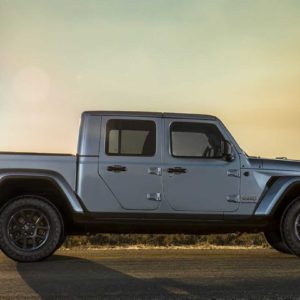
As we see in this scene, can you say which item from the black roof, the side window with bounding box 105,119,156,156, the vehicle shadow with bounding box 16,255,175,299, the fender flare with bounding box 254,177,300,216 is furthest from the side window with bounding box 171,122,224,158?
the vehicle shadow with bounding box 16,255,175,299

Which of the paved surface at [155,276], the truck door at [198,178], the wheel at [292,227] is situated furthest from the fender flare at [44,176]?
the wheel at [292,227]

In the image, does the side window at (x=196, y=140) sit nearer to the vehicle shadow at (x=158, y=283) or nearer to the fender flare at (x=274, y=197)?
the fender flare at (x=274, y=197)

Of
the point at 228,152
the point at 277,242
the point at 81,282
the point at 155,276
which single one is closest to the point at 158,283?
the point at 155,276

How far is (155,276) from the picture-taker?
288 inches

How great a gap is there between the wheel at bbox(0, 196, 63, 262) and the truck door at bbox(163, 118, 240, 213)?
1.62 metres

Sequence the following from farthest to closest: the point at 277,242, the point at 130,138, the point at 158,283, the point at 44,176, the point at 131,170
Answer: the point at 277,242 < the point at 130,138 < the point at 131,170 < the point at 44,176 < the point at 158,283

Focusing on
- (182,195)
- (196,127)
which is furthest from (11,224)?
(196,127)

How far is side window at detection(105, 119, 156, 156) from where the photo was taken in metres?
9.09

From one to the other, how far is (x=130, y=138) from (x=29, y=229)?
1.88 m

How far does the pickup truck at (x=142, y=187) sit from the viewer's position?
8.79m

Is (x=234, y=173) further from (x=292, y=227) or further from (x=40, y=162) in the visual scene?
(x=40, y=162)

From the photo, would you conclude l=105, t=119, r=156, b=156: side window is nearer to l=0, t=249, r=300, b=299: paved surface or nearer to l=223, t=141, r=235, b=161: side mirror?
l=223, t=141, r=235, b=161: side mirror

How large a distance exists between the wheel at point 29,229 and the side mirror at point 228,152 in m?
2.47

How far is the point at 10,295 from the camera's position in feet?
20.3
